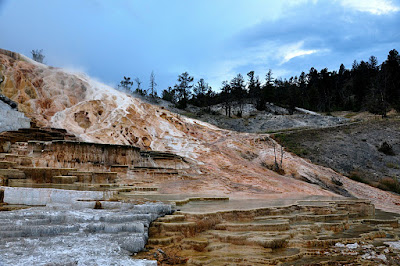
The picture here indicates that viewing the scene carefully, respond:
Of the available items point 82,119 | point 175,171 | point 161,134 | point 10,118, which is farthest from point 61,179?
point 161,134

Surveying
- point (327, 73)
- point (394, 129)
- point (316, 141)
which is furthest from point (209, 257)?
point (327, 73)

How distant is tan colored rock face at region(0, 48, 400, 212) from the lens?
1712 centimetres

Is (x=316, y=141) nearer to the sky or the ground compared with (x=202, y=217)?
nearer to the sky

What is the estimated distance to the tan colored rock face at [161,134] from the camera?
17.1 m

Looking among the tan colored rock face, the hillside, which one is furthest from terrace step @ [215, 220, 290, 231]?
the hillside

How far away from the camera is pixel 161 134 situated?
2242cm

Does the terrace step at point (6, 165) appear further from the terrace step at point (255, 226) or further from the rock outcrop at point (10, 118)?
the terrace step at point (255, 226)

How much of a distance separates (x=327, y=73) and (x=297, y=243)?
5693 cm

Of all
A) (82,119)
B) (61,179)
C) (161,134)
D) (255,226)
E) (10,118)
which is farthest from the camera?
(161,134)

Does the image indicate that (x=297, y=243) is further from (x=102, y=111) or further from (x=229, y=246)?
(x=102, y=111)

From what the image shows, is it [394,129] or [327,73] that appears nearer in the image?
[394,129]

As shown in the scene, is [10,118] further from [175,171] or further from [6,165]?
[175,171]

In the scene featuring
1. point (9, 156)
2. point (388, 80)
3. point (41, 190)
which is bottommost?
point (41, 190)

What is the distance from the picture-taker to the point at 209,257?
564 cm
